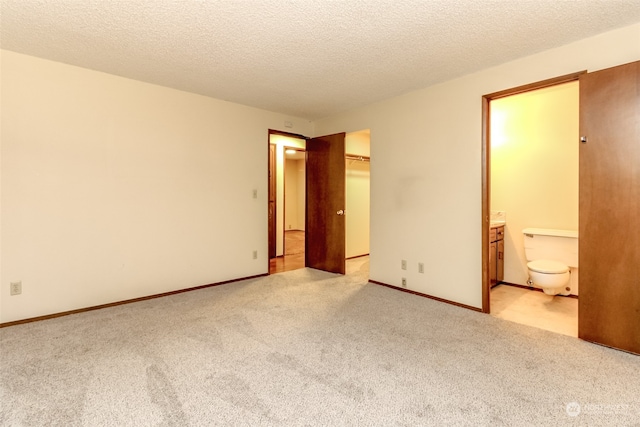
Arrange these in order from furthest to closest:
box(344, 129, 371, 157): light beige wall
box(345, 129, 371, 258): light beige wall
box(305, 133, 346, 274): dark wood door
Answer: box(345, 129, 371, 258): light beige wall
box(344, 129, 371, 157): light beige wall
box(305, 133, 346, 274): dark wood door

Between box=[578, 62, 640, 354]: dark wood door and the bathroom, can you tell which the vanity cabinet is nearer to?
the bathroom

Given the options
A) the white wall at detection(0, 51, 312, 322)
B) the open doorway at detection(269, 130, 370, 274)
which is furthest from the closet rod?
the white wall at detection(0, 51, 312, 322)

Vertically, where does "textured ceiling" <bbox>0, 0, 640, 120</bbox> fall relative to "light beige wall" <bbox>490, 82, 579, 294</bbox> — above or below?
above

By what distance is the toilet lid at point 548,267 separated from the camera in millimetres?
3203

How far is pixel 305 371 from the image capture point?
2.03m

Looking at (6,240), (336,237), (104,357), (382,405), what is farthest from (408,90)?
(6,240)

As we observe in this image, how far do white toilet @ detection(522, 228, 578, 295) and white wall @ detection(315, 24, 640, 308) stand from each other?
0.74m

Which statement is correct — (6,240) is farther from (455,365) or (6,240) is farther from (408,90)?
(408,90)

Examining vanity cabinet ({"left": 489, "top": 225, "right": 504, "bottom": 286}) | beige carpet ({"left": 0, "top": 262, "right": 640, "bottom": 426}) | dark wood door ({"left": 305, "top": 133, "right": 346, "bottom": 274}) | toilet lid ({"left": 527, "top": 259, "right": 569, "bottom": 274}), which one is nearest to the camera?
beige carpet ({"left": 0, "top": 262, "right": 640, "bottom": 426})

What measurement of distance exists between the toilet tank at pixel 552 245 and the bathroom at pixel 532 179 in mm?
145

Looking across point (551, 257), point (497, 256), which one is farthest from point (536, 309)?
point (497, 256)

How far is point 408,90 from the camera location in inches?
144

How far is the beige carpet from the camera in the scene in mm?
1627

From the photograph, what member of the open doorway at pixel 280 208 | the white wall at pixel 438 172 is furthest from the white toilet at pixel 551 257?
the open doorway at pixel 280 208
